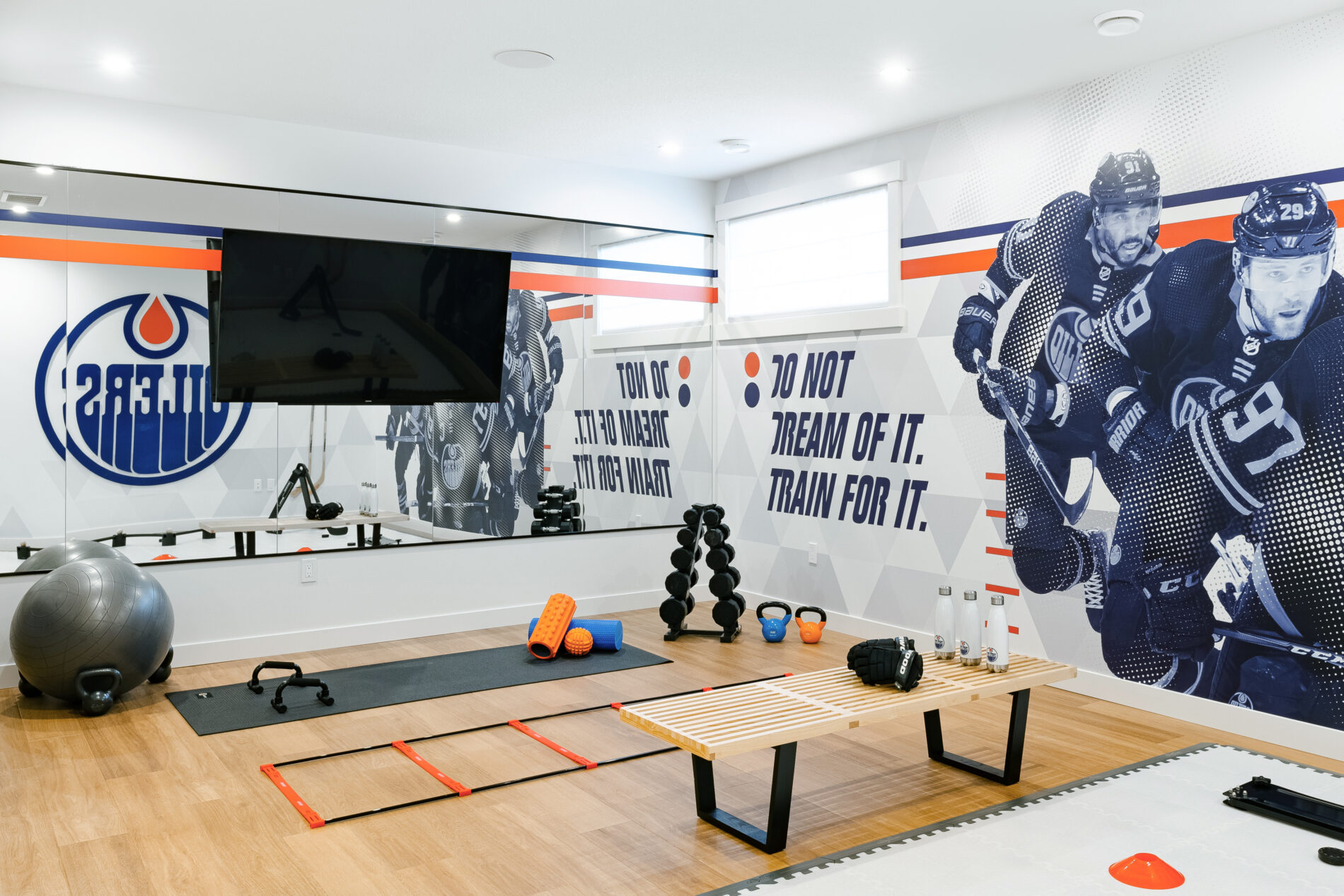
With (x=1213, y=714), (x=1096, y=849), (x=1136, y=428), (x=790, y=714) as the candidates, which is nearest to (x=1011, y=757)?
(x=1096, y=849)

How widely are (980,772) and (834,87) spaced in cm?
320

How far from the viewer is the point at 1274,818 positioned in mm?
3066

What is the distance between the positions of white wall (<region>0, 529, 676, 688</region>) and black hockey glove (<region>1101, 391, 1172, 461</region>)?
10.3 ft

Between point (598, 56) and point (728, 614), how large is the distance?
3.06 m

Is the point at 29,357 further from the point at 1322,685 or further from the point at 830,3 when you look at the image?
the point at 1322,685

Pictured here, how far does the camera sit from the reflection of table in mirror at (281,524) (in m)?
5.10

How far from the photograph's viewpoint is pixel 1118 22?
3820mm

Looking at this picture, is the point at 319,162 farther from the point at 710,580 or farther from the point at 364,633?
the point at 710,580

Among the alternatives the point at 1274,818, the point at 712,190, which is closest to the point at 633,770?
the point at 1274,818

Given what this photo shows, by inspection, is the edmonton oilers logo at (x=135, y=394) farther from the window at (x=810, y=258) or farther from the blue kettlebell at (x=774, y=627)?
the window at (x=810, y=258)

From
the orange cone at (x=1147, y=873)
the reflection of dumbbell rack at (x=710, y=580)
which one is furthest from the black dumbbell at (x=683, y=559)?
the orange cone at (x=1147, y=873)

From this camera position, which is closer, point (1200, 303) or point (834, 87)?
point (1200, 303)

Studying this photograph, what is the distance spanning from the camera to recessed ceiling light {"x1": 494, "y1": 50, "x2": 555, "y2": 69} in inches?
165

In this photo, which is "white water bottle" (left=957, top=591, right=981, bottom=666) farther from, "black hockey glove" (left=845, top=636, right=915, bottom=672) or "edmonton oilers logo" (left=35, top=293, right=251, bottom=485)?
"edmonton oilers logo" (left=35, top=293, right=251, bottom=485)
